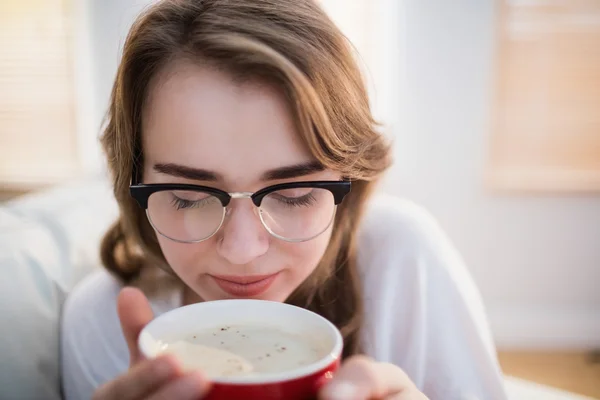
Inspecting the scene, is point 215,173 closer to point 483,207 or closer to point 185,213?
point 185,213

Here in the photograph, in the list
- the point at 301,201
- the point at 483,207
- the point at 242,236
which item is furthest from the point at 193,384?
the point at 483,207

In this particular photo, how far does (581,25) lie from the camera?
2.57 meters

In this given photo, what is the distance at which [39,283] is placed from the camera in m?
0.96

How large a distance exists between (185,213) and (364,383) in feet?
1.51

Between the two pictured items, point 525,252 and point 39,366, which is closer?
point 39,366

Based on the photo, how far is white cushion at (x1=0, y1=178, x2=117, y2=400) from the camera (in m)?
0.84

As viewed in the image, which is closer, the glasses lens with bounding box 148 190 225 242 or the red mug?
the red mug

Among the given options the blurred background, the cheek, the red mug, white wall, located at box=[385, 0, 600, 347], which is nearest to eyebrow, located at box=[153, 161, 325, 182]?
the cheek

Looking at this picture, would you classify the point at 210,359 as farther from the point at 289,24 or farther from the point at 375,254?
the point at 375,254

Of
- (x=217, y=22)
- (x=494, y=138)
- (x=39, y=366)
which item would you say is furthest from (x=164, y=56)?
(x=494, y=138)

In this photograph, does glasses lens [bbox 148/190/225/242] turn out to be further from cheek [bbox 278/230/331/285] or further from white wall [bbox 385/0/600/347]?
white wall [bbox 385/0/600/347]

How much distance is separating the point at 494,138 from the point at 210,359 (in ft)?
8.30

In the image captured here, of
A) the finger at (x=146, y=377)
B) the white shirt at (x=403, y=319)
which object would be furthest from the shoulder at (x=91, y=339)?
the finger at (x=146, y=377)

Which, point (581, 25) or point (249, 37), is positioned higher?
point (581, 25)
